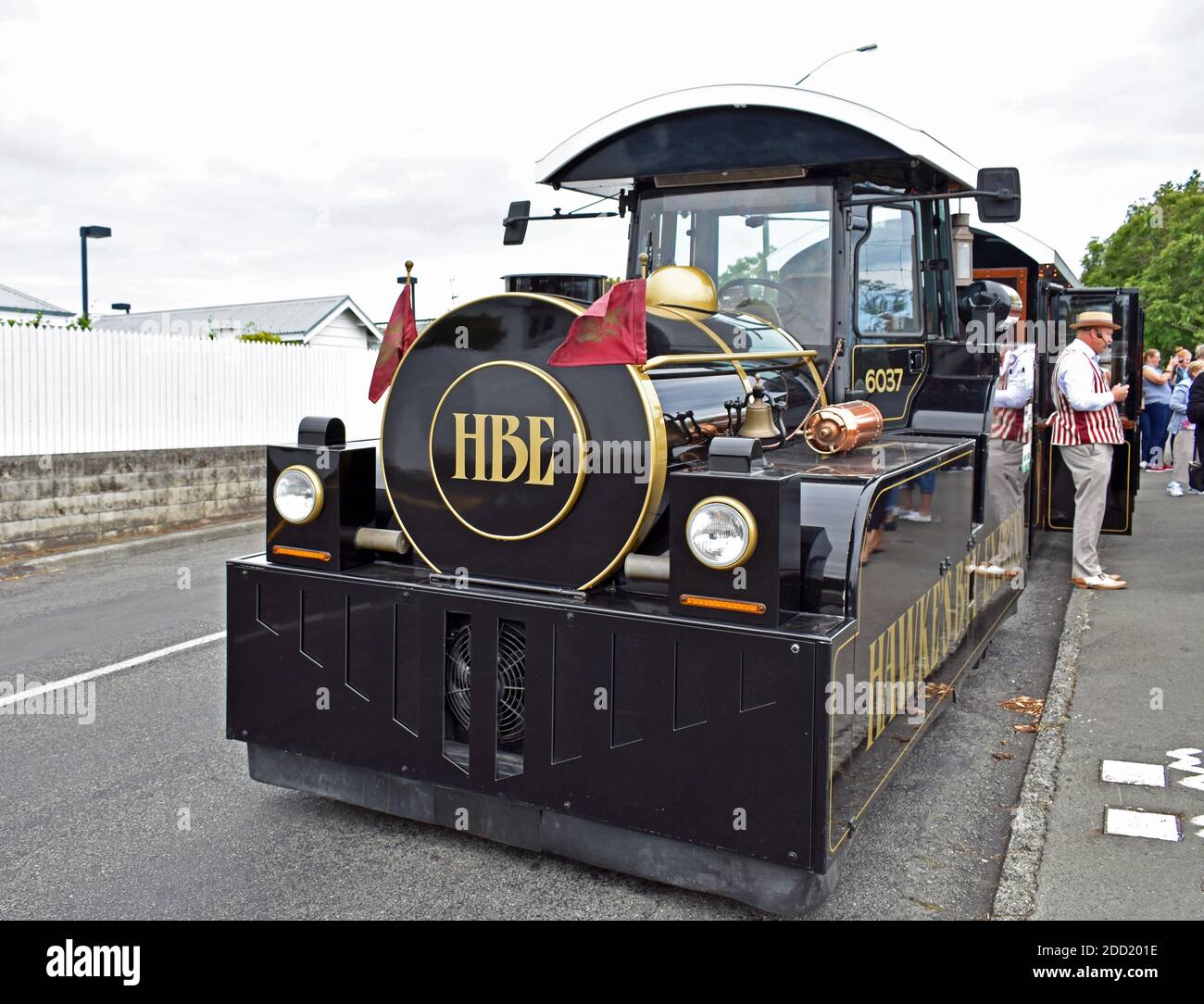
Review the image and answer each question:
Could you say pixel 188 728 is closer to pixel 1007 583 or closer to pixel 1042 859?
pixel 1042 859

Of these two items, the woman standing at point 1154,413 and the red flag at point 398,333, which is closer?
the red flag at point 398,333

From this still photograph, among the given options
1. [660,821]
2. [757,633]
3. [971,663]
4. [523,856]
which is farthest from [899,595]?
[971,663]

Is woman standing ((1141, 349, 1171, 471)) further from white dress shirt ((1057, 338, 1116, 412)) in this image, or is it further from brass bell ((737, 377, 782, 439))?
brass bell ((737, 377, 782, 439))

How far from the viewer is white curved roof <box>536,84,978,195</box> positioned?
4.16 metres

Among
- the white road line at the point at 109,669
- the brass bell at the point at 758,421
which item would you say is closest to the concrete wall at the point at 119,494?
the white road line at the point at 109,669

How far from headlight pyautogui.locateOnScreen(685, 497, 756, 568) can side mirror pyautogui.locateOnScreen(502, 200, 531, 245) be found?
8.99ft

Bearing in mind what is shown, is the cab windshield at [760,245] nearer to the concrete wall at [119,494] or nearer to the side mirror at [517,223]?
the side mirror at [517,223]

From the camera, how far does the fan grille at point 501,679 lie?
3.36m

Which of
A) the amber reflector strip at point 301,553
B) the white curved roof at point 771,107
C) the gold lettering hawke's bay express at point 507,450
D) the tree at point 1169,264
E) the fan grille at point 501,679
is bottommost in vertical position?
the fan grille at point 501,679

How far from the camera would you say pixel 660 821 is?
3.04 metres

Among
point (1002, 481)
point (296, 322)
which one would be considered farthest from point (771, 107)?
point (296, 322)

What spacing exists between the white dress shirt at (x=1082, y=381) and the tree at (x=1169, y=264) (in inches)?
1093

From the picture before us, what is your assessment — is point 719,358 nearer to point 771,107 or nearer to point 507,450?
point 507,450

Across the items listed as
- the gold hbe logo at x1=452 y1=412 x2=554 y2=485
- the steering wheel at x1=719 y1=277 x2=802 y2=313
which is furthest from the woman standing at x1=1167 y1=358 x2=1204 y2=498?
the gold hbe logo at x1=452 y1=412 x2=554 y2=485
